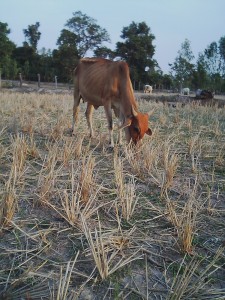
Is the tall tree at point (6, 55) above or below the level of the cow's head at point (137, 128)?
above

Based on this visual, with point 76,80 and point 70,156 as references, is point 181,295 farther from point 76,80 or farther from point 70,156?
point 76,80

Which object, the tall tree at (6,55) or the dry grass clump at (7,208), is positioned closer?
the dry grass clump at (7,208)

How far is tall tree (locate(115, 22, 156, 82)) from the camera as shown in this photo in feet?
181

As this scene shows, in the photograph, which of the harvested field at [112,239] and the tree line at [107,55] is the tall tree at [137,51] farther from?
the harvested field at [112,239]

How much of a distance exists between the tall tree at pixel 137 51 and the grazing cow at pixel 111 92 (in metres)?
47.1

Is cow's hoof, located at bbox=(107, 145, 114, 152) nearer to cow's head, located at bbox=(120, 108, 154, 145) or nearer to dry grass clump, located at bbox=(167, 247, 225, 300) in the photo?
cow's head, located at bbox=(120, 108, 154, 145)

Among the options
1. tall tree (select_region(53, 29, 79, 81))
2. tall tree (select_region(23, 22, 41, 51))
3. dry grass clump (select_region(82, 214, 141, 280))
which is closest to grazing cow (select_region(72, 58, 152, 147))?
dry grass clump (select_region(82, 214, 141, 280))

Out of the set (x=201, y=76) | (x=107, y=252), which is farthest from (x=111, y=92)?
(x=201, y=76)

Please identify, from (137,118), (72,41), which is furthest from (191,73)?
(137,118)

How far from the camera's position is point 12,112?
951 centimetres

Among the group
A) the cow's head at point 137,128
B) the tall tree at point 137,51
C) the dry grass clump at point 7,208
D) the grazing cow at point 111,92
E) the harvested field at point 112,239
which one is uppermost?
the tall tree at point 137,51

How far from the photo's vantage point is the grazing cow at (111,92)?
18.6 feet

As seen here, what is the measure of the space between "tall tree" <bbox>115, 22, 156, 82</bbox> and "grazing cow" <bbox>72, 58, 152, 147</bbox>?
155ft

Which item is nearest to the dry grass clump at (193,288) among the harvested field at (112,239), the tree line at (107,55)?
the harvested field at (112,239)
